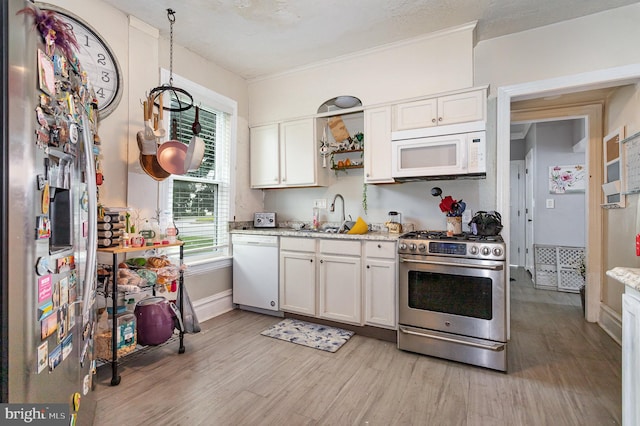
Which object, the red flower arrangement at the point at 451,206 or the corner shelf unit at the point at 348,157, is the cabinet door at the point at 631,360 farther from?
the corner shelf unit at the point at 348,157

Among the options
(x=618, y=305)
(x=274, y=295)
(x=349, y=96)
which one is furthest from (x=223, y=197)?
(x=618, y=305)

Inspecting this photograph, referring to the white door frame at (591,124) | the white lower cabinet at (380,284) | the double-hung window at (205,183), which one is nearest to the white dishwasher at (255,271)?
the double-hung window at (205,183)

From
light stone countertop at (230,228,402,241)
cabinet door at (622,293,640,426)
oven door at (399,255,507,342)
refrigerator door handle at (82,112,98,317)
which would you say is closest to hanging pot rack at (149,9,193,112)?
refrigerator door handle at (82,112,98,317)

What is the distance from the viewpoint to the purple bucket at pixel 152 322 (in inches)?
90.4

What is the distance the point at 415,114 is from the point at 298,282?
1963 mm

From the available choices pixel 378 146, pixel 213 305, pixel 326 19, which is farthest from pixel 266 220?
pixel 326 19

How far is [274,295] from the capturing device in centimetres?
328

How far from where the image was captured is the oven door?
2.23 m

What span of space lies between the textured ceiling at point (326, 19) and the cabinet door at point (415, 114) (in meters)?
0.65

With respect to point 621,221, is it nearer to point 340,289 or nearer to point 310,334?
point 340,289

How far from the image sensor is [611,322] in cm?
288

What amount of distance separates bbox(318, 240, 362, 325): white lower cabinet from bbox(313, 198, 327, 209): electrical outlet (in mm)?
755

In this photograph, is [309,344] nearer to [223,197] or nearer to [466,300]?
[466,300]

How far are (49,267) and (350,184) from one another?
2.85 meters
